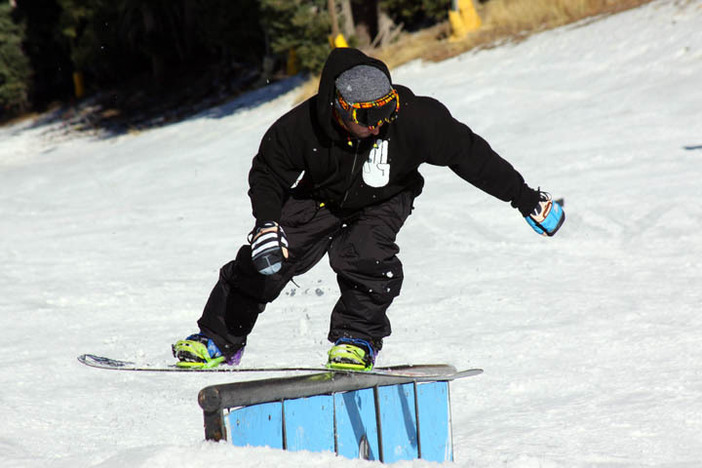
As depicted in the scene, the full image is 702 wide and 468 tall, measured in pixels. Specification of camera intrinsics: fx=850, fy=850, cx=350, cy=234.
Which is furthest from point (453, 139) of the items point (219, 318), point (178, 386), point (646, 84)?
point (646, 84)

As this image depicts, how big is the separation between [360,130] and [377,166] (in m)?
0.24

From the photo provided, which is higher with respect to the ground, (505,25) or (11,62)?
(505,25)

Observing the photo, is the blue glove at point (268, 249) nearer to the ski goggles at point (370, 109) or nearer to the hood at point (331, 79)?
the hood at point (331, 79)

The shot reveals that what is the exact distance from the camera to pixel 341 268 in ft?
12.8

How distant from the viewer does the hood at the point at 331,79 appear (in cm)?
361

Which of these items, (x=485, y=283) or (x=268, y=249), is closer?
(x=268, y=249)

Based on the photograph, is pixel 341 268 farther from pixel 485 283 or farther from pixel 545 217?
pixel 485 283

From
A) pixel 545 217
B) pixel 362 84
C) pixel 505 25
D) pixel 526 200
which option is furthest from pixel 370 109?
pixel 505 25

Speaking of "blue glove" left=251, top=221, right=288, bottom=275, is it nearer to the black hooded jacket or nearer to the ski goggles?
the black hooded jacket

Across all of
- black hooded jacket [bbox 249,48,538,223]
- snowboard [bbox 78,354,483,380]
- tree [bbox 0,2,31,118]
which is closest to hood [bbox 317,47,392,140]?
black hooded jacket [bbox 249,48,538,223]

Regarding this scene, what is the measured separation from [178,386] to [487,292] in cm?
274

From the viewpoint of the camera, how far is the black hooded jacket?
146 inches

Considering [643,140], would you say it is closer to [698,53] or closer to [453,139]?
[698,53]

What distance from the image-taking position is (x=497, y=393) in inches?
194
